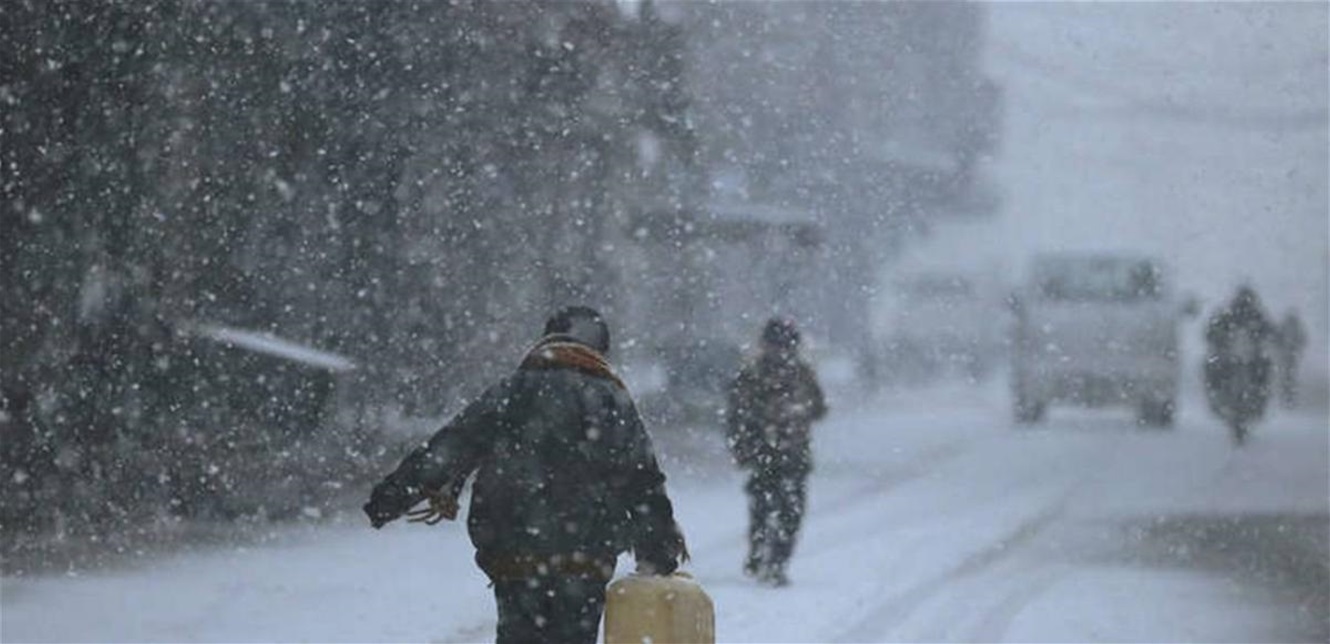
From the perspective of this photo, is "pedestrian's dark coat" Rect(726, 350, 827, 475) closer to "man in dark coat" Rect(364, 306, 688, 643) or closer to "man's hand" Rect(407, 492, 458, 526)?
"man in dark coat" Rect(364, 306, 688, 643)

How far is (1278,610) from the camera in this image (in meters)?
11.6

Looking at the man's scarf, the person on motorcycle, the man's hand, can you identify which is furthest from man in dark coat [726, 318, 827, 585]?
the person on motorcycle

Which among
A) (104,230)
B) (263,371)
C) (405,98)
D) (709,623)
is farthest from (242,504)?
(709,623)

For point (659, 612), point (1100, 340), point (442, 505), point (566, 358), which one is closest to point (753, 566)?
point (566, 358)

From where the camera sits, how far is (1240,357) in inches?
894

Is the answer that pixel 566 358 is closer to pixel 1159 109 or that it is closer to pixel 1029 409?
pixel 1029 409

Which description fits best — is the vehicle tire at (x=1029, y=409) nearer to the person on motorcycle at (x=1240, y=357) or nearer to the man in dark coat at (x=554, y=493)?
the person on motorcycle at (x=1240, y=357)

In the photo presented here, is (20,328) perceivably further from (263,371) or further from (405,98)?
(405,98)

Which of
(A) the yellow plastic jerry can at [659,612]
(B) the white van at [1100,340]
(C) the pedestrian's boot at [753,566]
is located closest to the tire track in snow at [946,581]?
(C) the pedestrian's boot at [753,566]

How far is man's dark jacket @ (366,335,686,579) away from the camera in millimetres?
5457

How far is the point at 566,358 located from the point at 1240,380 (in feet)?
60.1

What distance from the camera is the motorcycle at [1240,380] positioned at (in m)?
22.7

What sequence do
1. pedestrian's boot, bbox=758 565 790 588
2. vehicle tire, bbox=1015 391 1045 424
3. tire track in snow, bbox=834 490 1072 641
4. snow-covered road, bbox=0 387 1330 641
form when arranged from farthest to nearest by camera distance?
1. vehicle tire, bbox=1015 391 1045 424
2. pedestrian's boot, bbox=758 565 790 588
3. tire track in snow, bbox=834 490 1072 641
4. snow-covered road, bbox=0 387 1330 641

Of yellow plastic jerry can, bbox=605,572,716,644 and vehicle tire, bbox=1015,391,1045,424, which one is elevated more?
vehicle tire, bbox=1015,391,1045,424
